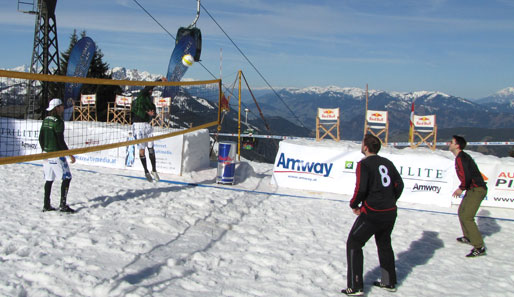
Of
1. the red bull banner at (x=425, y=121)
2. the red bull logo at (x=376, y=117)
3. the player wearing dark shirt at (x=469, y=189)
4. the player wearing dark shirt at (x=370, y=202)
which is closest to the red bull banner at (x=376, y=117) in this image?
the red bull logo at (x=376, y=117)

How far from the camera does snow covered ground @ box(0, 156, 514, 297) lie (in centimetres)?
398

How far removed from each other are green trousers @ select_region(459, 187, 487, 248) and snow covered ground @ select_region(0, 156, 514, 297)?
11.6 inches

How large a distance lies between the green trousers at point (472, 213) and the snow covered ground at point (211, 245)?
295 mm

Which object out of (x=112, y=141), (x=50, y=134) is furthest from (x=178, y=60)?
(x=50, y=134)

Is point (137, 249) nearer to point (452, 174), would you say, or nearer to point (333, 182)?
point (333, 182)

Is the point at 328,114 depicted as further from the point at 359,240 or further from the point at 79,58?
the point at 79,58

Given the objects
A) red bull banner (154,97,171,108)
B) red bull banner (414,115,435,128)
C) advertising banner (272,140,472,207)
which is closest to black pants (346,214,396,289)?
advertising banner (272,140,472,207)

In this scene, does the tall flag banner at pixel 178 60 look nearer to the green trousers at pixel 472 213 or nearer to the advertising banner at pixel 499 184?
the advertising banner at pixel 499 184

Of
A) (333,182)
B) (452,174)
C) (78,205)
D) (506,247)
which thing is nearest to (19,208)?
(78,205)

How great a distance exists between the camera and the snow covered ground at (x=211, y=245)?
13.1ft

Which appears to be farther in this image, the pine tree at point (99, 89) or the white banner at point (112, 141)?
the pine tree at point (99, 89)

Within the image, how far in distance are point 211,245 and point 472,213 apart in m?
3.77

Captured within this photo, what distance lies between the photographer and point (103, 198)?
711 cm

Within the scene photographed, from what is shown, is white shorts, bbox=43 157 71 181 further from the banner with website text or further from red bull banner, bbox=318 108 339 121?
red bull banner, bbox=318 108 339 121
